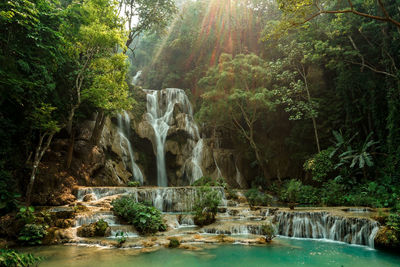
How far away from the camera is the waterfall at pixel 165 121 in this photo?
66.0ft

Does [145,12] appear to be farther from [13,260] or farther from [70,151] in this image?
[13,260]

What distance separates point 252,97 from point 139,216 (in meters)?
10.0

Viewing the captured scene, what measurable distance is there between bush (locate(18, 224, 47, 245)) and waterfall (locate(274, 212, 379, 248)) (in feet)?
26.9

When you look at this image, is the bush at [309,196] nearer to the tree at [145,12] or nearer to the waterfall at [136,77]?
the tree at [145,12]

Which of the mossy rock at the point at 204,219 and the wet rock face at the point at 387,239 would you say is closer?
the wet rock face at the point at 387,239

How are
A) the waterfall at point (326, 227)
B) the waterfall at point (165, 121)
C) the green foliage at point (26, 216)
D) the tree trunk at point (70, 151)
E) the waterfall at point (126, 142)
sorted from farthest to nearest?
the waterfall at point (165, 121), the waterfall at point (126, 142), the tree trunk at point (70, 151), the green foliage at point (26, 216), the waterfall at point (326, 227)

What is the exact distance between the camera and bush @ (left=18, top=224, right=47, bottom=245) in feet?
26.5

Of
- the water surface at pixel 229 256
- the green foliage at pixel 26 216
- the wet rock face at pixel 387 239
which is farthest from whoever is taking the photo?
the green foliage at pixel 26 216

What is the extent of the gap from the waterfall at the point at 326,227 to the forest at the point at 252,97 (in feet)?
4.44

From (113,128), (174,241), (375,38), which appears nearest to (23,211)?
(174,241)

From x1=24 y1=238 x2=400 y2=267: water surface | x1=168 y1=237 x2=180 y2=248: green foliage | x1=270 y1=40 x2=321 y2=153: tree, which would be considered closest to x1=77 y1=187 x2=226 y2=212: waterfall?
x1=24 y1=238 x2=400 y2=267: water surface

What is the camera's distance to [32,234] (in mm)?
8227

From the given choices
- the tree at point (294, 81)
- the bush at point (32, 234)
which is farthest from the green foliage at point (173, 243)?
the tree at point (294, 81)

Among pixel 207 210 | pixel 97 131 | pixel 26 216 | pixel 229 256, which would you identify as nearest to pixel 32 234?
pixel 26 216
